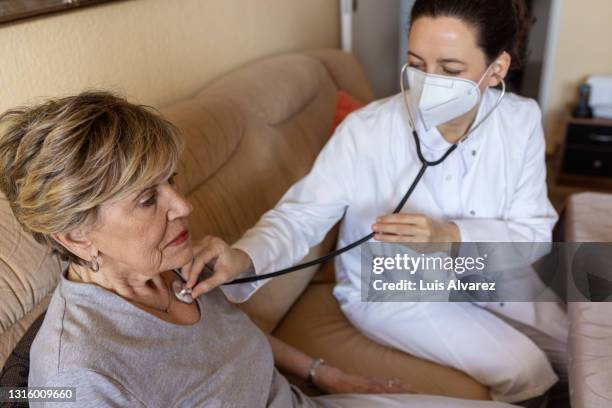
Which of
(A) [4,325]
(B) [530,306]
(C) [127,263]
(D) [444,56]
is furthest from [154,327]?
(B) [530,306]

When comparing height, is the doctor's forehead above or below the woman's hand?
above

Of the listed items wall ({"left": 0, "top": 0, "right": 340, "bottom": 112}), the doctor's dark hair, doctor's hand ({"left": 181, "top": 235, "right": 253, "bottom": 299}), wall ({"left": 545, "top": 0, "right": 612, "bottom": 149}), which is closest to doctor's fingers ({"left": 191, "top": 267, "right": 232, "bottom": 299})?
doctor's hand ({"left": 181, "top": 235, "right": 253, "bottom": 299})

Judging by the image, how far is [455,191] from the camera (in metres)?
1.35

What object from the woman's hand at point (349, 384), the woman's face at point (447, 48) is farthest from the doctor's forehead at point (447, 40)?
the woman's hand at point (349, 384)

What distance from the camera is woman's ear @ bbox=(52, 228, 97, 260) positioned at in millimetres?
827

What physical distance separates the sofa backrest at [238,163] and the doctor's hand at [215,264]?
0.24 m

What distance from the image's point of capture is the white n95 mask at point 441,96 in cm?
121

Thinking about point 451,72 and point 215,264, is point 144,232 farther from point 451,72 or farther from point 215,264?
point 451,72

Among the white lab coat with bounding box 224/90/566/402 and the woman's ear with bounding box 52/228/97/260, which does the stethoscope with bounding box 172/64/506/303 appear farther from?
the woman's ear with bounding box 52/228/97/260

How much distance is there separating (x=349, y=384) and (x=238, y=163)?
2.29 feet

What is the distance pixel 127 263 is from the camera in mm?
888

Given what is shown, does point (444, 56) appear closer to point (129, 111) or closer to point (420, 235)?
point (420, 235)

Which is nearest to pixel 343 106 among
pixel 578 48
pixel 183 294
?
pixel 183 294

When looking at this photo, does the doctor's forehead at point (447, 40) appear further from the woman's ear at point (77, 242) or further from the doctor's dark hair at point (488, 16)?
the woman's ear at point (77, 242)
